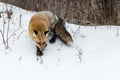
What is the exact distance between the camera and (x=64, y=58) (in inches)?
230

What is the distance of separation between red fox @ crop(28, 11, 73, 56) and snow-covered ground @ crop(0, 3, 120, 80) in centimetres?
14

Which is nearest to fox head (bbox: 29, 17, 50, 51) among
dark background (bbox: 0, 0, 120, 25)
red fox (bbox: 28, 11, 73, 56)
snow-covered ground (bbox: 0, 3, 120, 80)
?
red fox (bbox: 28, 11, 73, 56)

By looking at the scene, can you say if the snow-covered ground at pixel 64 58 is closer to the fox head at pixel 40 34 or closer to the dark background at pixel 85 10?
the fox head at pixel 40 34

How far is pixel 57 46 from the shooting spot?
6242 millimetres

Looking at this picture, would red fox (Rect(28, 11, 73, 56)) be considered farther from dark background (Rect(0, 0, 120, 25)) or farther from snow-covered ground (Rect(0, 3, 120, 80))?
dark background (Rect(0, 0, 120, 25))

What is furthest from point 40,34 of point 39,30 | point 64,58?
point 64,58

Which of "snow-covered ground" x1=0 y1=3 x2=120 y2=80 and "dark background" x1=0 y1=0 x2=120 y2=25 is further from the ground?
"dark background" x1=0 y1=0 x2=120 y2=25

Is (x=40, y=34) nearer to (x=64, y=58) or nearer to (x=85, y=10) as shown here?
(x=64, y=58)

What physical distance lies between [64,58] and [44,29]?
0.62 m

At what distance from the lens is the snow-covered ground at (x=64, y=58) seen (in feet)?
17.4

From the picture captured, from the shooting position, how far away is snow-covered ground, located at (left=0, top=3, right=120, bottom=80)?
530cm

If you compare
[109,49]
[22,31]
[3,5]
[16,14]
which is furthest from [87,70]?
[3,5]

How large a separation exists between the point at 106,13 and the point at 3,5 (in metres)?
2.58

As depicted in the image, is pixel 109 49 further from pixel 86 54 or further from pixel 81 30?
pixel 81 30
